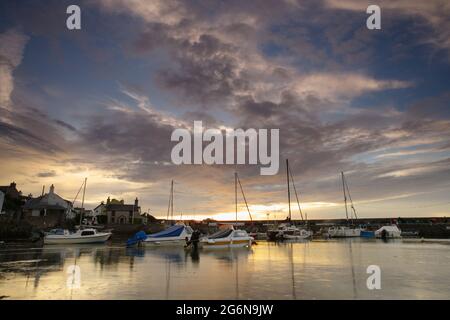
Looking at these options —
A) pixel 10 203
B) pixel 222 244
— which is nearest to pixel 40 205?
pixel 10 203

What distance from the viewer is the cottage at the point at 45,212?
236 feet

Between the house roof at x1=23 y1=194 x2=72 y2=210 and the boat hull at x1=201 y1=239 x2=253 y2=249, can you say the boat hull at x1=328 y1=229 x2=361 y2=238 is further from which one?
the house roof at x1=23 y1=194 x2=72 y2=210

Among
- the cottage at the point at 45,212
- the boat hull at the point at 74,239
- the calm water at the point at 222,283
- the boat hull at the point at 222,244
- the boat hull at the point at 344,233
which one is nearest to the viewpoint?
the calm water at the point at 222,283

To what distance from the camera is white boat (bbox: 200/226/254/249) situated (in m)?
40.0

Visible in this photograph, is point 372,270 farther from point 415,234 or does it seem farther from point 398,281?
point 415,234

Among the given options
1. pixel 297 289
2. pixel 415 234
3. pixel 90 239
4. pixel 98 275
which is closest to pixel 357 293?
pixel 297 289

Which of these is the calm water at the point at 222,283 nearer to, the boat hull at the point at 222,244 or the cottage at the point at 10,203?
the boat hull at the point at 222,244

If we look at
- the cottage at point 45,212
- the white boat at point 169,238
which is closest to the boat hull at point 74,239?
the white boat at point 169,238

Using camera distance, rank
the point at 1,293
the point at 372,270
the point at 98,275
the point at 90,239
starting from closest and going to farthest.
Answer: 1. the point at 1,293
2. the point at 98,275
3. the point at 372,270
4. the point at 90,239

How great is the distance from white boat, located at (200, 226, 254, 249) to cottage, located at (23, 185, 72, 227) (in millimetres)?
49710

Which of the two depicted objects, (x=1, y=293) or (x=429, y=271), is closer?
(x=1, y=293)

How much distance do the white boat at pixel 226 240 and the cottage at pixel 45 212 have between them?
49.7 metres
